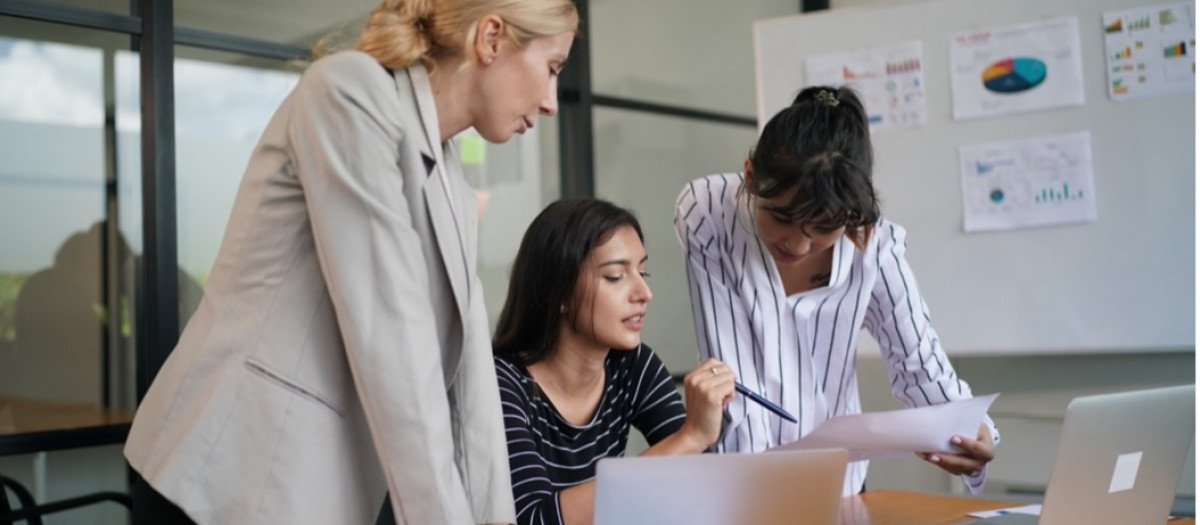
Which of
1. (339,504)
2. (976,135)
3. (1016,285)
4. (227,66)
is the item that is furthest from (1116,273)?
(339,504)

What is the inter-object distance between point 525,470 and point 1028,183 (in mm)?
2077

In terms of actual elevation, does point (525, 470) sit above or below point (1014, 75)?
below

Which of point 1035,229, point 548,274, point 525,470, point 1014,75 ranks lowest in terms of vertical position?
point 525,470

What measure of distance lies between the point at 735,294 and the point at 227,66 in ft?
4.43

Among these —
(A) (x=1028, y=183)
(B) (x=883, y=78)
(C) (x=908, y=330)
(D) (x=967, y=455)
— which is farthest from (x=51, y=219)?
(A) (x=1028, y=183)

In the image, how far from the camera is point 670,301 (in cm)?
395

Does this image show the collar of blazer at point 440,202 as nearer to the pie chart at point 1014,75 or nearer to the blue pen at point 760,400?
the blue pen at point 760,400

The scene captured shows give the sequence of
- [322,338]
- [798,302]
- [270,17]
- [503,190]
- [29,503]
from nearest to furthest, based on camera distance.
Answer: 1. [322,338]
2. [798,302]
3. [29,503]
4. [270,17]
5. [503,190]

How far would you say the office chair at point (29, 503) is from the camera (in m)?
2.23

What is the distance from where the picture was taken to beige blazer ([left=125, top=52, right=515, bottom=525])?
1242 mm

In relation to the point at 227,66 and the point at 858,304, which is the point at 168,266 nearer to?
the point at 227,66

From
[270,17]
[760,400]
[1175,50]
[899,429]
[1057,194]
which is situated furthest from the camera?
[1057,194]

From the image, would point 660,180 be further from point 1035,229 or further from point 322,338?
point 322,338

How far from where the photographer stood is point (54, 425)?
2441mm
